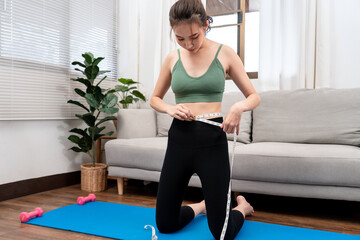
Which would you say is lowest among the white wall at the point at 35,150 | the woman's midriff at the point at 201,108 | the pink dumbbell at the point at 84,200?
the pink dumbbell at the point at 84,200

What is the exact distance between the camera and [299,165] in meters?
2.04

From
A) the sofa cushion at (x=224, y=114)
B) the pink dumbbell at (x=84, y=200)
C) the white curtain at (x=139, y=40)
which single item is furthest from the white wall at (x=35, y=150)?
the white curtain at (x=139, y=40)

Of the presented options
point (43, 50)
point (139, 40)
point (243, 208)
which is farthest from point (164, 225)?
point (139, 40)

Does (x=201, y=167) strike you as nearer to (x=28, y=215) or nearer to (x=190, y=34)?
(x=190, y=34)

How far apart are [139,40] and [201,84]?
2587 mm

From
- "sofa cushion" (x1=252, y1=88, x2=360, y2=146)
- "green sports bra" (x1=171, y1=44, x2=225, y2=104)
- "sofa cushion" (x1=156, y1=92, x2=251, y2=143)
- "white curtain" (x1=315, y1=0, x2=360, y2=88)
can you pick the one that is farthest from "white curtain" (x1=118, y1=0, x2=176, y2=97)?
"green sports bra" (x1=171, y1=44, x2=225, y2=104)

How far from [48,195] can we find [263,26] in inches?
101

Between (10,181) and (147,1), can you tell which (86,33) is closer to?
(147,1)

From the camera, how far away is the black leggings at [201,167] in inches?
58.9

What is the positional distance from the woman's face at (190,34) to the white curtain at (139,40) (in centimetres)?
234

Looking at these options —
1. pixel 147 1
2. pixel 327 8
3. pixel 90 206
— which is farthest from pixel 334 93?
pixel 147 1

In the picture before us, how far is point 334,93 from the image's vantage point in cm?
259

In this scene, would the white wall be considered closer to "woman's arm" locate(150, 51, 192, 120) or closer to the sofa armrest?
the sofa armrest

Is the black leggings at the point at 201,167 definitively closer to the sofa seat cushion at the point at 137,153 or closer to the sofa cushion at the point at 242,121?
the sofa seat cushion at the point at 137,153
